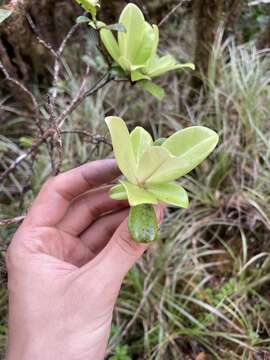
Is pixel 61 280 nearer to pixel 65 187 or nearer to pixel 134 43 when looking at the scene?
pixel 65 187

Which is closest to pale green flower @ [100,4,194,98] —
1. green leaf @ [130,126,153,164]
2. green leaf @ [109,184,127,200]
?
green leaf @ [130,126,153,164]

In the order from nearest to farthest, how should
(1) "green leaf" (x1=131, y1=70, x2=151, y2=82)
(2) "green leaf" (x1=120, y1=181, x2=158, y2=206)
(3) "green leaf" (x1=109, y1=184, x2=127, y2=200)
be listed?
(2) "green leaf" (x1=120, y1=181, x2=158, y2=206)
(3) "green leaf" (x1=109, y1=184, x2=127, y2=200)
(1) "green leaf" (x1=131, y1=70, x2=151, y2=82)

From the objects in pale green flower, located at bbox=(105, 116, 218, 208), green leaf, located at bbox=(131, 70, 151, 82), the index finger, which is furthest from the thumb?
green leaf, located at bbox=(131, 70, 151, 82)

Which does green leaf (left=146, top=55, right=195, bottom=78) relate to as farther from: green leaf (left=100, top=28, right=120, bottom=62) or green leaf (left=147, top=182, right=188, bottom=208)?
green leaf (left=147, top=182, right=188, bottom=208)

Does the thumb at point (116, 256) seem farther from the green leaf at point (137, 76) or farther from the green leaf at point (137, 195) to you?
the green leaf at point (137, 76)

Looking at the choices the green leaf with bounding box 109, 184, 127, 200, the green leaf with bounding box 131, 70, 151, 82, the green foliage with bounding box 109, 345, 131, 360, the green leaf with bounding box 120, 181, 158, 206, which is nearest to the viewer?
the green leaf with bounding box 120, 181, 158, 206

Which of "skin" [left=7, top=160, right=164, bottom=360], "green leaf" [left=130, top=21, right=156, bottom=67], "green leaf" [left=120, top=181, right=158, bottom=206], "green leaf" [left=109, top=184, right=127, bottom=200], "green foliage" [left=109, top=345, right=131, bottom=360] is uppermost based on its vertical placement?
"green leaf" [left=130, top=21, right=156, bottom=67]

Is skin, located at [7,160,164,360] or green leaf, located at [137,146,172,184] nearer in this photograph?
green leaf, located at [137,146,172,184]

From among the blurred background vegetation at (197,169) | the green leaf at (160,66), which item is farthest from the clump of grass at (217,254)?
the green leaf at (160,66)

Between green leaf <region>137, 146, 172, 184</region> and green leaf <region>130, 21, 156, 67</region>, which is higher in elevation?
green leaf <region>130, 21, 156, 67</region>
